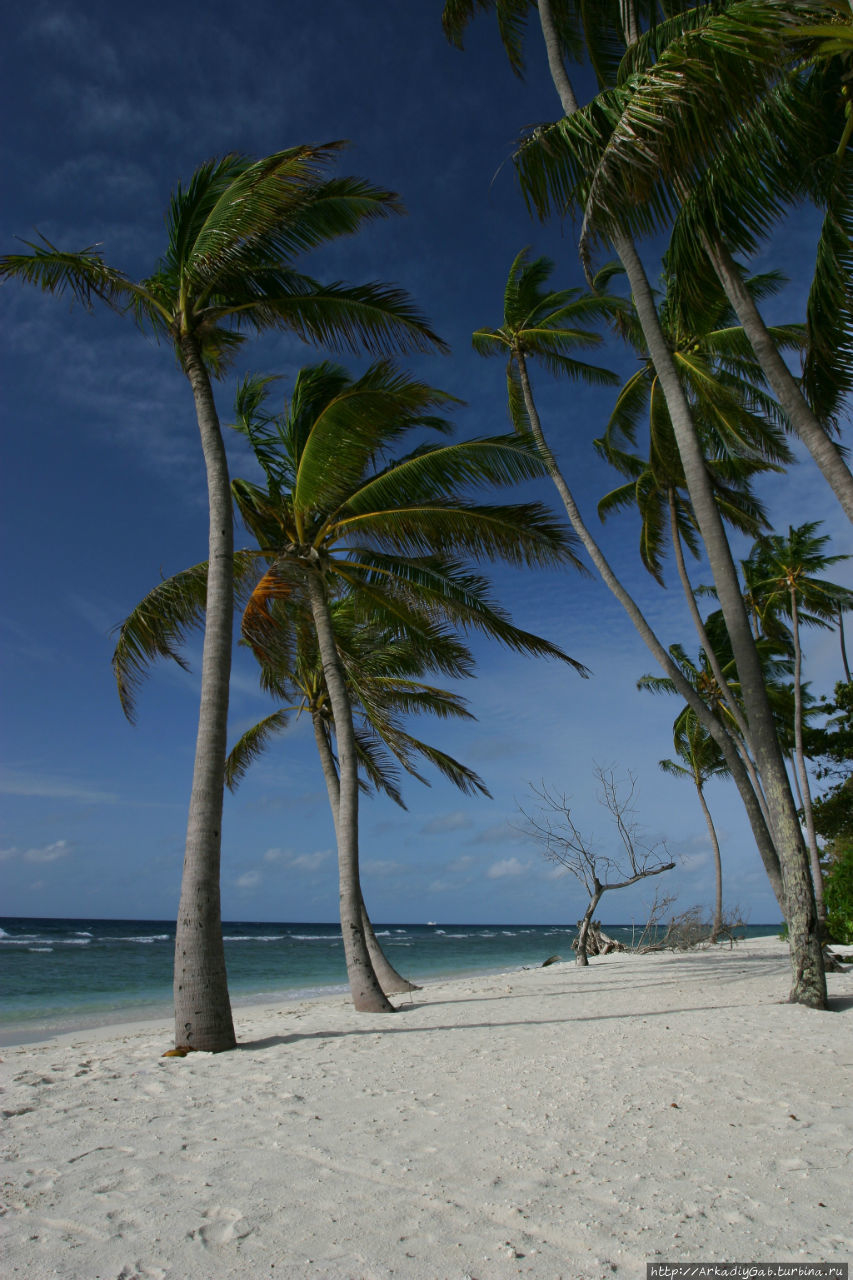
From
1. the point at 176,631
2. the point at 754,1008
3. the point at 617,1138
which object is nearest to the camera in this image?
the point at 617,1138

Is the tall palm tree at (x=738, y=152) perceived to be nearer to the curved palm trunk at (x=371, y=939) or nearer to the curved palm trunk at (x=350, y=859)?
the curved palm trunk at (x=350, y=859)

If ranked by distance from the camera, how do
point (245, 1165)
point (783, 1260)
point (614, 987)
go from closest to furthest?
point (783, 1260), point (245, 1165), point (614, 987)

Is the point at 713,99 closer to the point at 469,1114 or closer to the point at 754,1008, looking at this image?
the point at 469,1114

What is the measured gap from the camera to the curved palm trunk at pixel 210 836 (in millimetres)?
6012

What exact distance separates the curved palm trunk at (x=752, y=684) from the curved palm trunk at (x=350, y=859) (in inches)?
169

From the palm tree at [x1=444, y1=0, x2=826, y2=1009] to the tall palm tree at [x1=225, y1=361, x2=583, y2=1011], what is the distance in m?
1.65

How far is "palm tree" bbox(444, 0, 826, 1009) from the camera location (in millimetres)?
5883

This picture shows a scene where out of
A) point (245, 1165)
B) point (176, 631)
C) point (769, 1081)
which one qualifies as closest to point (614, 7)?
point (176, 631)

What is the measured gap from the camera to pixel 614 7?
914 cm

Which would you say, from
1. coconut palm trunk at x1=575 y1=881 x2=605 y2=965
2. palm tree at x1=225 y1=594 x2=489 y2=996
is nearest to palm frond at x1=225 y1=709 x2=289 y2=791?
palm tree at x1=225 y1=594 x2=489 y2=996

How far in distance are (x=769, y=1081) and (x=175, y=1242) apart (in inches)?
139

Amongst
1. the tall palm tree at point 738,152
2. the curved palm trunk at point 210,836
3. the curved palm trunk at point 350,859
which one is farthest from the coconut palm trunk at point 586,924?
the tall palm tree at point 738,152

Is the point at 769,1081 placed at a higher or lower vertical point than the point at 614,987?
higher

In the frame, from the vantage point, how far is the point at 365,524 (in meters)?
9.16
